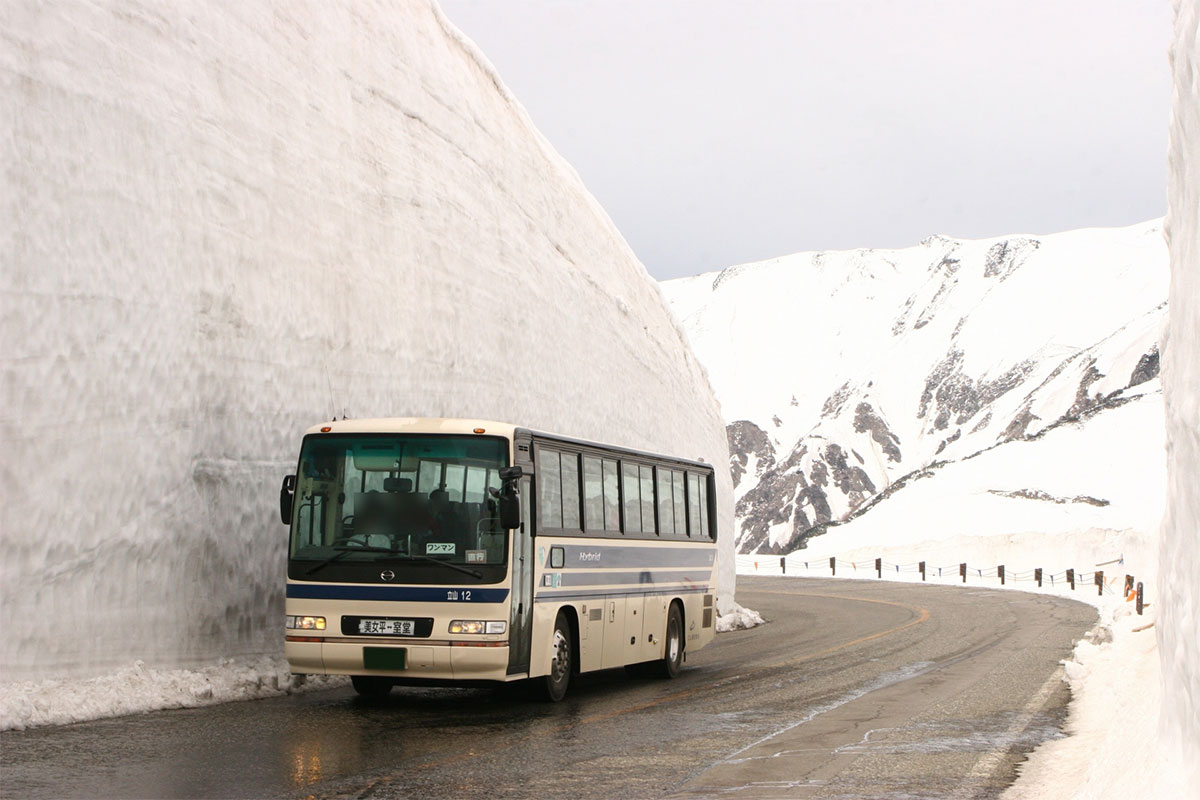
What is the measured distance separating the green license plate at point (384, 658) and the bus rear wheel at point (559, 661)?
189 cm

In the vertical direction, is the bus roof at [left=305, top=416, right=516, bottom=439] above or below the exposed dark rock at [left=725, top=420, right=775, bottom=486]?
below

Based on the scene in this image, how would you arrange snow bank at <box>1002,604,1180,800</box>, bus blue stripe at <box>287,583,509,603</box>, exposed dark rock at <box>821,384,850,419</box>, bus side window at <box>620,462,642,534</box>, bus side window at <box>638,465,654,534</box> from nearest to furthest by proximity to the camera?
snow bank at <box>1002,604,1180,800</box> → bus blue stripe at <box>287,583,509,603</box> → bus side window at <box>620,462,642,534</box> → bus side window at <box>638,465,654,534</box> → exposed dark rock at <box>821,384,850,419</box>

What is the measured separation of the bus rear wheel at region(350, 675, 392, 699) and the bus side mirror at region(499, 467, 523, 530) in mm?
2551

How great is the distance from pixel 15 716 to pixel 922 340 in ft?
507

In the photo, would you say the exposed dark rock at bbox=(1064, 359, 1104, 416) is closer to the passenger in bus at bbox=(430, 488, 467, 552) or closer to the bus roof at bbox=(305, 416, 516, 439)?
the bus roof at bbox=(305, 416, 516, 439)

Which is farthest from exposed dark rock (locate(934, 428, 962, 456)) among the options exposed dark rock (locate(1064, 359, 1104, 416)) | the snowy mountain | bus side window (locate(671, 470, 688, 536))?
bus side window (locate(671, 470, 688, 536))

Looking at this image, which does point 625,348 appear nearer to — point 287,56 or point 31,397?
point 287,56

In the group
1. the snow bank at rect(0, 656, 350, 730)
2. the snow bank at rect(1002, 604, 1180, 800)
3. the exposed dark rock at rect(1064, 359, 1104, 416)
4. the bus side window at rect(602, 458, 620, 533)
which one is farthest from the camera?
the exposed dark rock at rect(1064, 359, 1104, 416)

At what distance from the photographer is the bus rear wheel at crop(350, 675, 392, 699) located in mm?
14000

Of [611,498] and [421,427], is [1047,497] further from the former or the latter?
[421,427]

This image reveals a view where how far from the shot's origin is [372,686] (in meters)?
14.1

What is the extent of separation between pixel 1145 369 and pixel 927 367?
5031 cm

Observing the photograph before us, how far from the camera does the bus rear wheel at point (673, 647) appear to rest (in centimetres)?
1741

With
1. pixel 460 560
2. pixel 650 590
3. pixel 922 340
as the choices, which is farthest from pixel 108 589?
pixel 922 340
